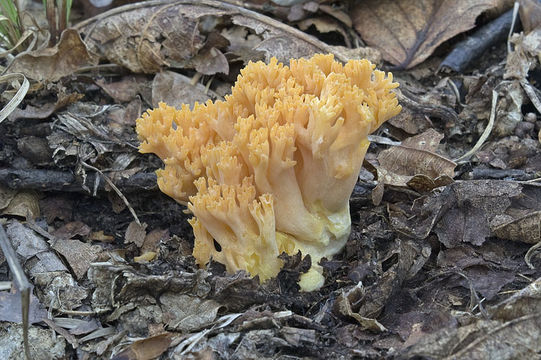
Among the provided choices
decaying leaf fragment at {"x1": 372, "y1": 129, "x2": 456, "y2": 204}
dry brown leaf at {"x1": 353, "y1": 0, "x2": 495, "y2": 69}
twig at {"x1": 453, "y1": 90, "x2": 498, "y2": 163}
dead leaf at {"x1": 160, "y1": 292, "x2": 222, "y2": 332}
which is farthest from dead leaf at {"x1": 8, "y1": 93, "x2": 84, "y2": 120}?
twig at {"x1": 453, "y1": 90, "x2": 498, "y2": 163}

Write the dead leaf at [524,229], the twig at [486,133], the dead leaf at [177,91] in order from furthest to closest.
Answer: the dead leaf at [177,91] < the twig at [486,133] < the dead leaf at [524,229]

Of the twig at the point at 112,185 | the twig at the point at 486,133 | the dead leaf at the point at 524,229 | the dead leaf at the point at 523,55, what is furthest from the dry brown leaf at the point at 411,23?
the twig at the point at 112,185

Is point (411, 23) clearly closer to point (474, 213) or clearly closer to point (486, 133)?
point (486, 133)

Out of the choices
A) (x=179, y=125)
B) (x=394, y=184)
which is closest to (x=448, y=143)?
(x=394, y=184)

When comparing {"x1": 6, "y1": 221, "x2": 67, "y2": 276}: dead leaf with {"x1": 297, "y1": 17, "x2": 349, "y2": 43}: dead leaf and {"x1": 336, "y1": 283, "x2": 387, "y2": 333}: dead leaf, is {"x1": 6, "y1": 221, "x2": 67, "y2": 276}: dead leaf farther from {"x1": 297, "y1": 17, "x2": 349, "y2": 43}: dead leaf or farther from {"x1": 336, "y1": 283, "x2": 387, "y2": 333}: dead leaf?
{"x1": 297, "y1": 17, "x2": 349, "y2": 43}: dead leaf

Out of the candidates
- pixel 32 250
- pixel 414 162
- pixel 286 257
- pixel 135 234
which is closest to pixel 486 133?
pixel 414 162

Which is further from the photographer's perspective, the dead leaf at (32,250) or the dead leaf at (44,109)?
the dead leaf at (44,109)

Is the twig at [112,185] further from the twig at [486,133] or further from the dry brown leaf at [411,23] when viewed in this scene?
the dry brown leaf at [411,23]

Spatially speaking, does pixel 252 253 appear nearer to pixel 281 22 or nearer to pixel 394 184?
pixel 394 184
